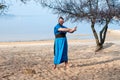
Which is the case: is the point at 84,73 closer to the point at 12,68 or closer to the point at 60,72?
the point at 60,72

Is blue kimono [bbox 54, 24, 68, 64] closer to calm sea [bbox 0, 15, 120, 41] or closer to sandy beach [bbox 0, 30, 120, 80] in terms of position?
sandy beach [bbox 0, 30, 120, 80]

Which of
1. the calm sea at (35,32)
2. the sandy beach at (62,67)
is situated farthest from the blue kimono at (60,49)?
the calm sea at (35,32)

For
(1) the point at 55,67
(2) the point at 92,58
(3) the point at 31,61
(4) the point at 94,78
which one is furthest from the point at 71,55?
(4) the point at 94,78

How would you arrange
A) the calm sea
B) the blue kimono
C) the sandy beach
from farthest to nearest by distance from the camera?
the calm sea
the blue kimono
the sandy beach

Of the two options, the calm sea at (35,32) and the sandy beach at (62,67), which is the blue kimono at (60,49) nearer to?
the sandy beach at (62,67)

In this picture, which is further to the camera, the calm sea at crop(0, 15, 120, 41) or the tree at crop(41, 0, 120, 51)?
the calm sea at crop(0, 15, 120, 41)

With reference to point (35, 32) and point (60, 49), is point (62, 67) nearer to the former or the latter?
point (60, 49)

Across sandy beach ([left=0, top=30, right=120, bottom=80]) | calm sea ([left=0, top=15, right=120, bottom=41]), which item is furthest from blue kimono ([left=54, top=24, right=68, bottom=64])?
calm sea ([left=0, top=15, right=120, bottom=41])

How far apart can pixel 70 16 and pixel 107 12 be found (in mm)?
1718

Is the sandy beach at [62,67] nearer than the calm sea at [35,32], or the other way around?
the sandy beach at [62,67]

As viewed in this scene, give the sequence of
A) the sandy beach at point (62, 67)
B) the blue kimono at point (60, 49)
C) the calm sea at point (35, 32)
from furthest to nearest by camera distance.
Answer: the calm sea at point (35, 32) < the blue kimono at point (60, 49) < the sandy beach at point (62, 67)

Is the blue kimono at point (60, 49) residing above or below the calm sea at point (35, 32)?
above

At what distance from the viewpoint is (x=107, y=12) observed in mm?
18047

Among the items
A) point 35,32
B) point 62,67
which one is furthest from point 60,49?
point 35,32
